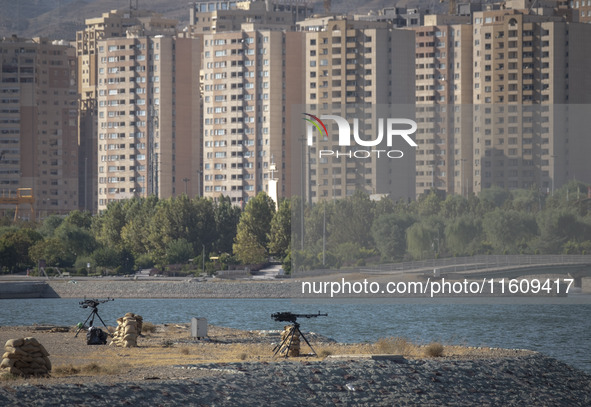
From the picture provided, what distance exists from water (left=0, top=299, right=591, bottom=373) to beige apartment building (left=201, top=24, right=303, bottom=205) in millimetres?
68393

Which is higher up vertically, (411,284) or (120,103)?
(120,103)

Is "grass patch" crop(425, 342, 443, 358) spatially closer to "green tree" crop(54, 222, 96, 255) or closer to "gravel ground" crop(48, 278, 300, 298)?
Answer: "gravel ground" crop(48, 278, 300, 298)

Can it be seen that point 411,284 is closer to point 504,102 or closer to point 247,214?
point 247,214

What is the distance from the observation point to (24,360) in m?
25.9

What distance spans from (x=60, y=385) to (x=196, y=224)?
99.0m

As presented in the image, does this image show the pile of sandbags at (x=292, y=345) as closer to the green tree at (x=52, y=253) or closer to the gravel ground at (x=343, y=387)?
the gravel ground at (x=343, y=387)

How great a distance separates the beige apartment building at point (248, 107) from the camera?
16525 cm

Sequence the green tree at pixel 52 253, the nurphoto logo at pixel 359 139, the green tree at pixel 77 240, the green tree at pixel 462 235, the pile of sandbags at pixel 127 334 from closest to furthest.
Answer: the pile of sandbags at pixel 127 334
the green tree at pixel 462 235
the nurphoto logo at pixel 359 139
the green tree at pixel 52 253
the green tree at pixel 77 240

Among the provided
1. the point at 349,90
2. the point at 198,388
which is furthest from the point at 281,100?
the point at 198,388

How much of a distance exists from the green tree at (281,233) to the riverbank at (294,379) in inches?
3084

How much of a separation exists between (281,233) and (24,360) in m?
88.8

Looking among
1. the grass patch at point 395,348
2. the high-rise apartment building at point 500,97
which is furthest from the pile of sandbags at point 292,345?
the high-rise apartment building at point 500,97

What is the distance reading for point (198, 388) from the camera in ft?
82.5

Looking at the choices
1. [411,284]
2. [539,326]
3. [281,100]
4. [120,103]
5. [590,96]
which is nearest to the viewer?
[539,326]
